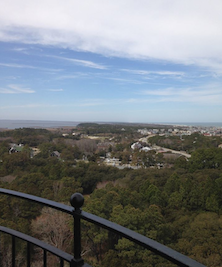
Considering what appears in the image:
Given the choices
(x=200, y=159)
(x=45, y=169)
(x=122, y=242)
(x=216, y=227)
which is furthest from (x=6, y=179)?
(x=200, y=159)

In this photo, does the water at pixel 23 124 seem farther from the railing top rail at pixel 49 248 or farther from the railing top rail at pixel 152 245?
the railing top rail at pixel 152 245

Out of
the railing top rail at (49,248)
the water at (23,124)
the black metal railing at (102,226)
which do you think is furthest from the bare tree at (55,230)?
the water at (23,124)

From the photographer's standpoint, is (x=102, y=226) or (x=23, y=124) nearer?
(x=102, y=226)

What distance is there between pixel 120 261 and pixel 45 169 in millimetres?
13624

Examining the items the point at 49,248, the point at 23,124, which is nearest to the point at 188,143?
the point at 49,248

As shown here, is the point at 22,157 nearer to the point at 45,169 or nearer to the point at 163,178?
the point at 45,169

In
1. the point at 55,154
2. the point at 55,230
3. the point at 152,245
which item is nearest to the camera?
the point at 152,245

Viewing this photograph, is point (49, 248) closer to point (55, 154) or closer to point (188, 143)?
point (55, 154)

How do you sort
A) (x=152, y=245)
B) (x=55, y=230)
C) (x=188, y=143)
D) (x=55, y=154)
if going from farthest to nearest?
1. (x=188, y=143)
2. (x=55, y=154)
3. (x=55, y=230)
4. (x=152, y=245)

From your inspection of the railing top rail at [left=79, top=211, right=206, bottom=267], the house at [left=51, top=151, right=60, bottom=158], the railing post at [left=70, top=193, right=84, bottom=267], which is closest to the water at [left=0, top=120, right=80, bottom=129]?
the house at [left=51, top=151, right=60, bottom=158]

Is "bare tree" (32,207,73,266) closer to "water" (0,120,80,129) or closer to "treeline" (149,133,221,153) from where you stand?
"treeline" (149,133,221,153)

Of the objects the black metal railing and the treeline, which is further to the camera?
the treeline

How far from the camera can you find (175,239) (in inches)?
360

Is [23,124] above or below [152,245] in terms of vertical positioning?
above
